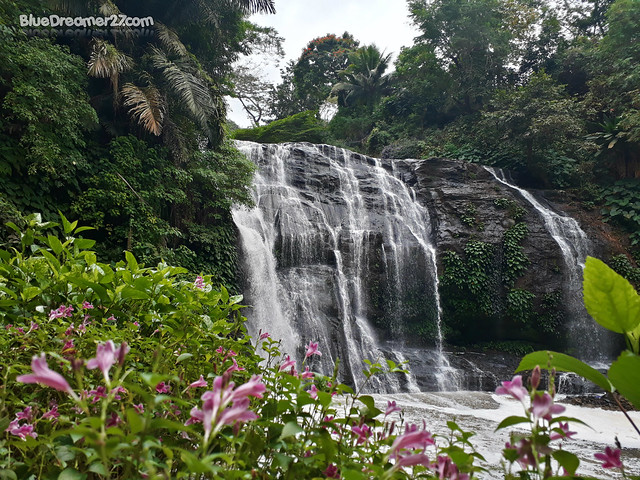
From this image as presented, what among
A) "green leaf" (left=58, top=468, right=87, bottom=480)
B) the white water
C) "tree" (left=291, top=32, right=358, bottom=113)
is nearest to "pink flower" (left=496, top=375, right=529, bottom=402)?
"green leaf" (left=58, top=468, right=87, bottom=480)

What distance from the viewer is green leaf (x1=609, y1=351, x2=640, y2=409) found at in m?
0.65

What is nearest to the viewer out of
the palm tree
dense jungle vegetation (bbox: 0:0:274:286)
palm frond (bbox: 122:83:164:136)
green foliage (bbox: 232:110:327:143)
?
dense jungle vegetation (bbox: 0:0:274:286)

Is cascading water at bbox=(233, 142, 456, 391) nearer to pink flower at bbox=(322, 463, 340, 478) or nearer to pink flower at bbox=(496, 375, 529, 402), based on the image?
pink flower at bbox=(322, 463, 340, 478)

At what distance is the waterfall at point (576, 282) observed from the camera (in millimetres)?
9898

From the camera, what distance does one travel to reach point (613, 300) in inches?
28.3

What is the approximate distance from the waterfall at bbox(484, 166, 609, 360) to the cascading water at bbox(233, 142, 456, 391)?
360 cm

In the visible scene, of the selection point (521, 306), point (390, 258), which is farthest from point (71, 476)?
point (521, 306)

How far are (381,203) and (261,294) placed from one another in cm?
521

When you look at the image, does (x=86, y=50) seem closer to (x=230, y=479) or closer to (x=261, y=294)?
(x=261, y=294)

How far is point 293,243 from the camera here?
380 inches

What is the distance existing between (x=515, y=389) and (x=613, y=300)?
278mm

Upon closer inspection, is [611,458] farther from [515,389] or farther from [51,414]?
[51,414]

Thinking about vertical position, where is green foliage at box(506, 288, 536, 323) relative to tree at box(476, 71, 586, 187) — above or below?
below

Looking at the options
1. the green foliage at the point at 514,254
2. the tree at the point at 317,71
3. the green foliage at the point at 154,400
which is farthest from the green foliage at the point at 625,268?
the tree at the point at 317,71
